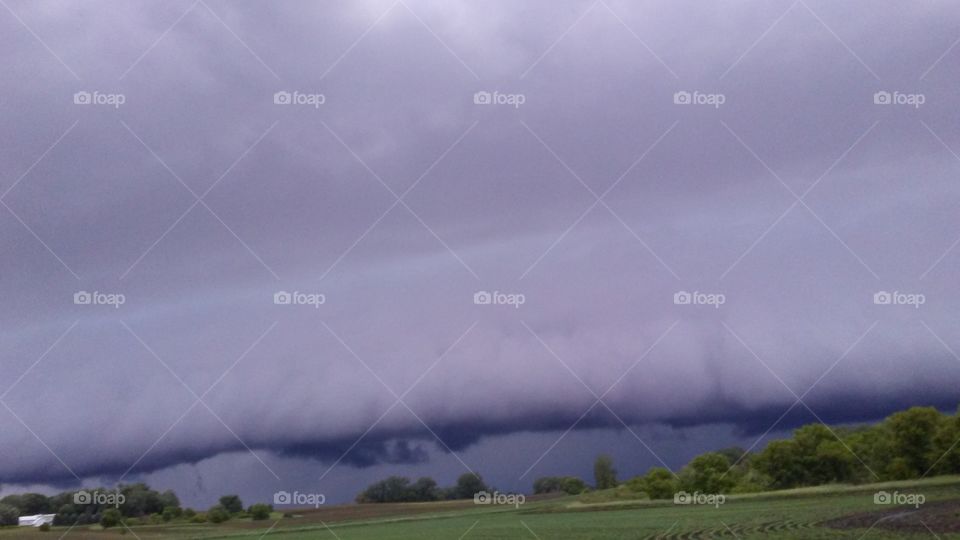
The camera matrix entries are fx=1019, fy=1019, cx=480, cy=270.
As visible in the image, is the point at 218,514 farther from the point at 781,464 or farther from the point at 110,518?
the point at 781,464

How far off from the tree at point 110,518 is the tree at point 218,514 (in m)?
5.09

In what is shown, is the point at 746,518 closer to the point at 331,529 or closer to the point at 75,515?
the point at 331,529

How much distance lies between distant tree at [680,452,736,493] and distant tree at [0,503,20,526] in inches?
1524

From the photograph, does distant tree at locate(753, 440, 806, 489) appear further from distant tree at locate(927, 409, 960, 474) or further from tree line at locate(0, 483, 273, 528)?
tree line at locate(0, 483, 273, 528)

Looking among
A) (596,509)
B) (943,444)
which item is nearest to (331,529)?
(596,509)

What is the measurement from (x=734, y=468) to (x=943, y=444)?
501 inches

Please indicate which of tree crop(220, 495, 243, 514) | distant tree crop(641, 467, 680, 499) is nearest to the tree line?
tree crop(220, 495, 243, 514)

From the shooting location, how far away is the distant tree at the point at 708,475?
65.1 metres

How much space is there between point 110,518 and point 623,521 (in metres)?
26.7

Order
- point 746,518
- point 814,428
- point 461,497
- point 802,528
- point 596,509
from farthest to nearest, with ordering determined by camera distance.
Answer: point 814,428 → point 596,509 → point 461,497 → point 746,518 → point 802,528

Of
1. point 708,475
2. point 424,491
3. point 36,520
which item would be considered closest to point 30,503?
point 36,520

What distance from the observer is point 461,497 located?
55844 millimetres

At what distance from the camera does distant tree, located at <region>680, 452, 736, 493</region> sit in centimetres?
6512

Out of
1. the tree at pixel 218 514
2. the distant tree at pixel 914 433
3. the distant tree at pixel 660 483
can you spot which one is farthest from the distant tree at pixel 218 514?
the distant tree at pixel 914 433
